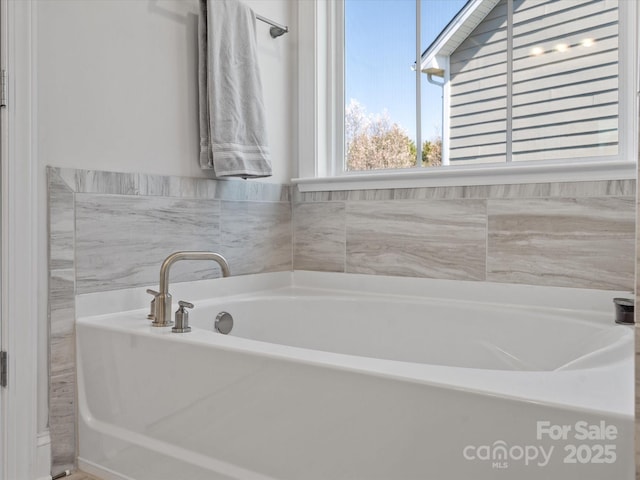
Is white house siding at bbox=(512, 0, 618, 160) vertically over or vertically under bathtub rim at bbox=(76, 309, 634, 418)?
over

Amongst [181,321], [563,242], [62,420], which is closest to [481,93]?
[563,242]

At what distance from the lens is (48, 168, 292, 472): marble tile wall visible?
1635 millimetres

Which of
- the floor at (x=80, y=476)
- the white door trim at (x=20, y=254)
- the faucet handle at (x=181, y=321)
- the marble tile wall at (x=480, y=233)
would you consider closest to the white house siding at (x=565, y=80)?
the marble tile wall at (x=480, y=233)

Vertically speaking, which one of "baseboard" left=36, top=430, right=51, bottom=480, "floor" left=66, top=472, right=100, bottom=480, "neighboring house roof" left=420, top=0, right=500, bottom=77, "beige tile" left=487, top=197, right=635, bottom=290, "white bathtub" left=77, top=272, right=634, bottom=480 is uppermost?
"neighboring house roof" left=420, top=0, right=500, bottom=77

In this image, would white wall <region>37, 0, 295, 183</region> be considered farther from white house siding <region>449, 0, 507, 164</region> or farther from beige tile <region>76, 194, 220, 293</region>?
white house siding <region>449, 0, 507, 164</region>

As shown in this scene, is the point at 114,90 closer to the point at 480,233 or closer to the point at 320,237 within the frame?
the point at 320,237

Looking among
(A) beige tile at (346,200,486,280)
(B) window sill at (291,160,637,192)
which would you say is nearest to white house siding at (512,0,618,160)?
(B) window sill at (291,160,637,192)

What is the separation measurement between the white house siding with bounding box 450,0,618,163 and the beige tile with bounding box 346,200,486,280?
0.28 metres

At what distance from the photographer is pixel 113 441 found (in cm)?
159

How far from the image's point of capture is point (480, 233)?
2064 millimetres

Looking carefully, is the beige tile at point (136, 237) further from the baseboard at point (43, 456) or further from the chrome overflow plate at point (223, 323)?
the baseboard at point (43, 456)

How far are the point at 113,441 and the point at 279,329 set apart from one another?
2.60 feet

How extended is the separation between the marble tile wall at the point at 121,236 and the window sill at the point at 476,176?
Result: 1.29 ft

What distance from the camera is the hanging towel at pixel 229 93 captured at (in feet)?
6.70
